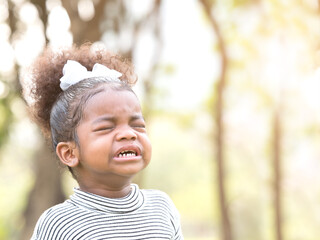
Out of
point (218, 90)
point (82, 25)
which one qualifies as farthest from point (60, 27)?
point (218, 90)

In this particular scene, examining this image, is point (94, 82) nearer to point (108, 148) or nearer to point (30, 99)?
point (108, 148)

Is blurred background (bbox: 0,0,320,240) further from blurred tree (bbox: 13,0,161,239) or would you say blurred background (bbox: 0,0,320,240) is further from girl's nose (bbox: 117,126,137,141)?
girl's nose (bbox: 117,126,137,141)

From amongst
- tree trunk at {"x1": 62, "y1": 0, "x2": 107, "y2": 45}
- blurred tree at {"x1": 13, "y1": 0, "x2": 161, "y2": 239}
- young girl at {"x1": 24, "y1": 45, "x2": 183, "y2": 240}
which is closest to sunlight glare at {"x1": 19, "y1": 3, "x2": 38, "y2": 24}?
tree trunk at {"x1": 62, "y1": 0, "x2": 107, "y2": 45}

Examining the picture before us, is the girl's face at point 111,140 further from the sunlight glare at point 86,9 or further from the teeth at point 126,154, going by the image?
the sunlight glare at point 86,9

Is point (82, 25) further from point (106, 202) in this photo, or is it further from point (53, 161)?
point (106, 202)

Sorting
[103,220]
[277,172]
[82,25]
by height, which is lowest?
[277,172]

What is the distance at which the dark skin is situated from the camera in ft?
7.26

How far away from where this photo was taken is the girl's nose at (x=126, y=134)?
7.23 ft

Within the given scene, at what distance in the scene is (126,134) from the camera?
7.23 feet

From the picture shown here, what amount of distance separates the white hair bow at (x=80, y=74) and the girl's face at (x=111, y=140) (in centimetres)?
19

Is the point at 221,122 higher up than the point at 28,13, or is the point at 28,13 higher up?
the point at 28,13

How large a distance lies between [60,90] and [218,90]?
833cm

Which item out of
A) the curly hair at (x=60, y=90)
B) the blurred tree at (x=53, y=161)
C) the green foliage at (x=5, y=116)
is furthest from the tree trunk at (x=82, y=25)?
the curly hair at (x=60, y=90)

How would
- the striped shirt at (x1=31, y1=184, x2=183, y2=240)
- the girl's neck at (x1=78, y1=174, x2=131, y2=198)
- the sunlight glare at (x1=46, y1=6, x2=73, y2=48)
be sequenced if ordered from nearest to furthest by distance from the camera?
the striped shirt at (x1=31, y1=184, x2=183, y2=240) < the girl's neck at (x1=78, y1=174, x2=131, y2=198) < the sunlight glare at (x1=46, y1=6, x2=73, y2=48)
